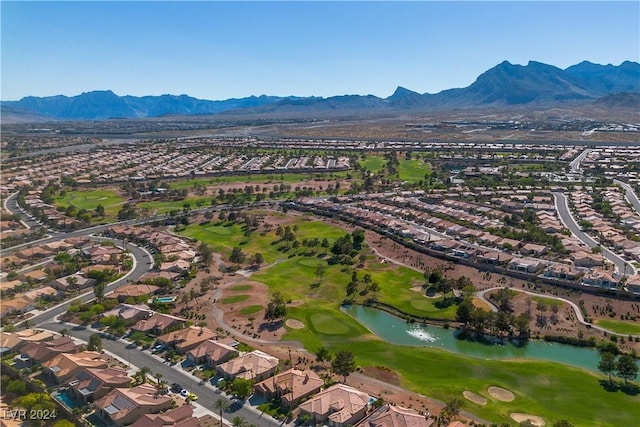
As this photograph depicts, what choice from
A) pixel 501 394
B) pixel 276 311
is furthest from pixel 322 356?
pixel 501 394

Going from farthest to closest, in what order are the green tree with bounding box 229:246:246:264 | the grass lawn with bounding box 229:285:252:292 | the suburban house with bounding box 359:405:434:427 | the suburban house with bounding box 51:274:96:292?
the green tree with bounding box 229:246:246:264 → the grass lawn with bounding box 229:285:252:292 → the suburban house with bounding box 51:274:96:292 → the suburban house with bounding box 359:405:434:427

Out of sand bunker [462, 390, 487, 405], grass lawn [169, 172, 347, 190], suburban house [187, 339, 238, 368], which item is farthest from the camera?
grass lawn [169, 172, 347, 190]

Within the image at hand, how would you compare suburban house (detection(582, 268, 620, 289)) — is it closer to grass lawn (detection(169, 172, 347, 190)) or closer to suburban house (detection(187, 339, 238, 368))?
suburban house (detection(187, 339, 238, 368))

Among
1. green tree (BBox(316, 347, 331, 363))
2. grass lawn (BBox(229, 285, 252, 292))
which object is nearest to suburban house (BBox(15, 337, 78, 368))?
grass lawn (BBox(229, 285, 252, 292))

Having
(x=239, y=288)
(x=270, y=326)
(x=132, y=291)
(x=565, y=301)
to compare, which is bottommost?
(x=270, y=326)

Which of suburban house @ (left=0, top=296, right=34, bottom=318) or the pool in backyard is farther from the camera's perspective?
suburban house @ (left=0, top=296, right=34, bottom=318)

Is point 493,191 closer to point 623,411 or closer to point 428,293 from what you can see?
point 428,293

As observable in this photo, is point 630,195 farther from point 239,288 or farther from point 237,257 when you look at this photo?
point 239,288

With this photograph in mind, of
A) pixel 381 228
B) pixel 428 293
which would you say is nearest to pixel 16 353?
pixel 428 293
